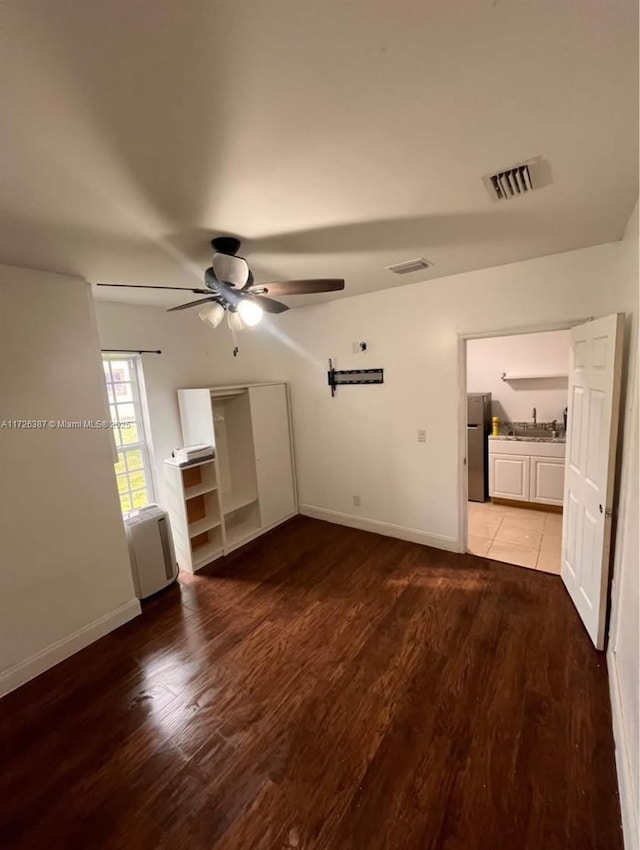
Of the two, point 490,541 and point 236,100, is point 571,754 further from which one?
point 236,100

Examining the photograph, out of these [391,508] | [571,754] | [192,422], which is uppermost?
[192,422]

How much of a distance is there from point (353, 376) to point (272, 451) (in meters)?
1.27

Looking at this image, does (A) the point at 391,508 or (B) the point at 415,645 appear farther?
(A) the point at 391,508

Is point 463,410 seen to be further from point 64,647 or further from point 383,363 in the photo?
point 64,647

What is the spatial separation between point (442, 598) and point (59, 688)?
264 cm

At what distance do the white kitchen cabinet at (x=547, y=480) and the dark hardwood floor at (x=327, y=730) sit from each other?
1583mm

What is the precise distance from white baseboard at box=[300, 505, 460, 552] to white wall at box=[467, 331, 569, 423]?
2.26m

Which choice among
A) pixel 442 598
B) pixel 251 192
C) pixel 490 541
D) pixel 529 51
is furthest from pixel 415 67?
pixel 490 541

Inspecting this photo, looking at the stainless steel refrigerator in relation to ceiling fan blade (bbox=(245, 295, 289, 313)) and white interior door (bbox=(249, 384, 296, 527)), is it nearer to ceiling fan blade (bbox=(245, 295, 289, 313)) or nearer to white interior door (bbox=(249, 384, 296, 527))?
white interior door (bbox=(249, 384, 296, 527))

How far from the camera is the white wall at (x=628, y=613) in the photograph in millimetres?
1349

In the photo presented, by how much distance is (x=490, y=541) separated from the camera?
3639 mm

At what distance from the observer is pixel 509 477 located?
443 centimetres

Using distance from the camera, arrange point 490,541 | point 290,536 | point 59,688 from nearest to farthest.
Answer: point 59,688 → point 490,541 → point 290,536

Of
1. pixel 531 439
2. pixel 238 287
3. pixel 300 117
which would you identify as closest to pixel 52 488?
pixel 238 287
